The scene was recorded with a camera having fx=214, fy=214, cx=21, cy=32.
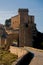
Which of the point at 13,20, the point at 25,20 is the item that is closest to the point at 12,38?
the point at 25,20

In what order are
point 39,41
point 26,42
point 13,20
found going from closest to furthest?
point 26,42 < point 39,41 < point 13,20

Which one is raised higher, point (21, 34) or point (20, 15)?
point (20, 15)

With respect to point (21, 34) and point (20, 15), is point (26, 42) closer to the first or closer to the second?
point (21, 34)

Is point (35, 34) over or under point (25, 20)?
under

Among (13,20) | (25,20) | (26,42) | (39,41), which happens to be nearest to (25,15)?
(25,20)

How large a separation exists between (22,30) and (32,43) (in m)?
3.07

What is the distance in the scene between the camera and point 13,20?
55.9 meters

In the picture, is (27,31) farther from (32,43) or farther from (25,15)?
(25,15)

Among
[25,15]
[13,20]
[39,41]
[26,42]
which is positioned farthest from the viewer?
[13,20]

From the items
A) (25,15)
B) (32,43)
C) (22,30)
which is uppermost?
(25,15)

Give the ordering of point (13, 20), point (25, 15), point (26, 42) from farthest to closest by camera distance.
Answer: point (13, 20), point (25, 15), point (26, 42)

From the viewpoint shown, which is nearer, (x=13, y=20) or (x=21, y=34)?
(x=21, y=34)

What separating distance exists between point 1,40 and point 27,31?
6886mm

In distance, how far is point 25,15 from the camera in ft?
168
